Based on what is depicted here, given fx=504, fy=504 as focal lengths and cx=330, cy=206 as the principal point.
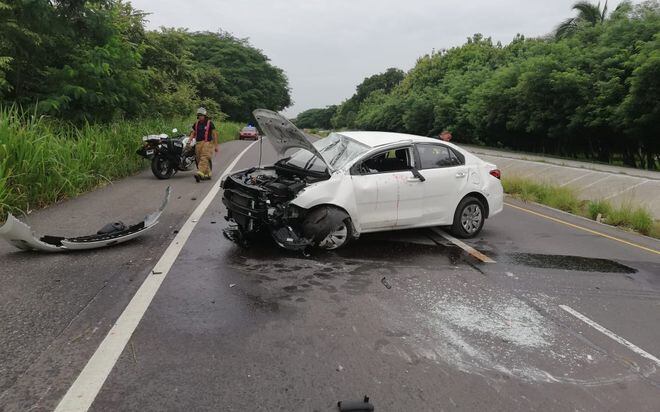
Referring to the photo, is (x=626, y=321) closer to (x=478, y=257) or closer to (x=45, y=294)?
(x=478, y=257)

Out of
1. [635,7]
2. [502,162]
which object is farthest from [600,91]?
[502,162]

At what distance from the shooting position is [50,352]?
352cm

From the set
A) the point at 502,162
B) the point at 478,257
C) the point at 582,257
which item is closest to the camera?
the point at 478,257

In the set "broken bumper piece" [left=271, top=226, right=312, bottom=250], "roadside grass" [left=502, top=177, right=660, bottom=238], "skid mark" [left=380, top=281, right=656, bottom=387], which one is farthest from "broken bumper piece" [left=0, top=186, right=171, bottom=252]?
"roadside grass" [left=502, top=177, right=660, bottom=238]

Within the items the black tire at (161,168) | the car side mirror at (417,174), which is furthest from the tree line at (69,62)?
the car side mirror at (417,174)

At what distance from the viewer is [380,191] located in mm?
6680

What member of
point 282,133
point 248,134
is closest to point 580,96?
point 282,133

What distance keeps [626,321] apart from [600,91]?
22.7m

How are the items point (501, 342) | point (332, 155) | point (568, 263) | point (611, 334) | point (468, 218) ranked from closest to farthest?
point (501, 342)
point (611, 334)
point (568, 263)
point (332, 155)
point (468, 218)

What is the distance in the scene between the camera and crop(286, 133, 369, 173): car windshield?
6.77m

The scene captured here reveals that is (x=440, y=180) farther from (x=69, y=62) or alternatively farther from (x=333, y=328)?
(x=69, y=62)

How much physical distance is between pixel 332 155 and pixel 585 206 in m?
8.44

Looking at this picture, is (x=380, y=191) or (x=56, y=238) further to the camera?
(x=380, y=191)

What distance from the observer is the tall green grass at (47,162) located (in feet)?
26.1
